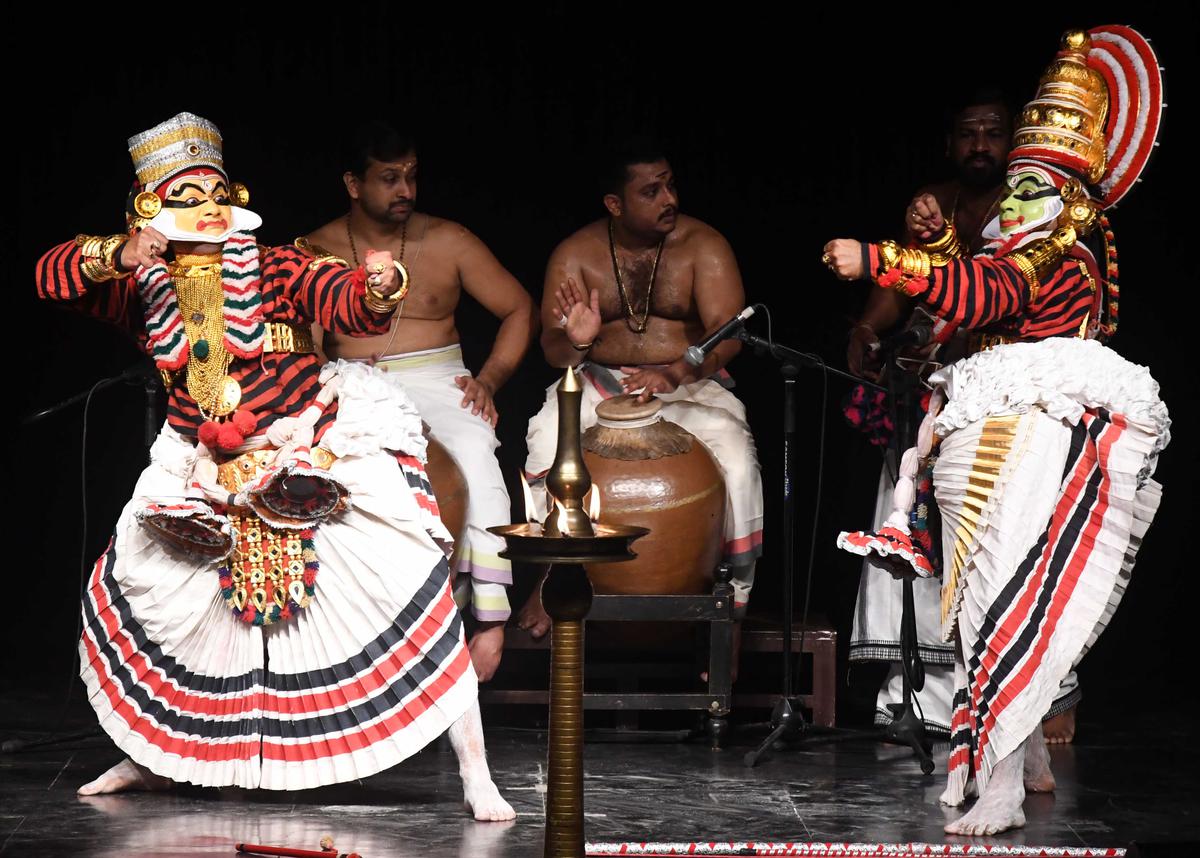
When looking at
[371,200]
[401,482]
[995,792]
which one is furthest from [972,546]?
[371,200]

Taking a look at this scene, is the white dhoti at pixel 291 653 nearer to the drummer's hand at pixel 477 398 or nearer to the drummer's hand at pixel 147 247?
the drummer's hand at pixel 147 247

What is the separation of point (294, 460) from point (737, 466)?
1857mm

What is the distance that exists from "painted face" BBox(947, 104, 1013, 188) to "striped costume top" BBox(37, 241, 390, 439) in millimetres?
2133

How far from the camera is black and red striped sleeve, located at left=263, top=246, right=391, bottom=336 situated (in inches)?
196

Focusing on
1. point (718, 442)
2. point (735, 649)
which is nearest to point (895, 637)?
point (735, 649)

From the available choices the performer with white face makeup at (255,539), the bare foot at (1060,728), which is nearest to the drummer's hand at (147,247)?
the performer with white face makeup at (255,539)

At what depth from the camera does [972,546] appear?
4.87 meters

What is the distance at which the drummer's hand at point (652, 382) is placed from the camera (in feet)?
20.0

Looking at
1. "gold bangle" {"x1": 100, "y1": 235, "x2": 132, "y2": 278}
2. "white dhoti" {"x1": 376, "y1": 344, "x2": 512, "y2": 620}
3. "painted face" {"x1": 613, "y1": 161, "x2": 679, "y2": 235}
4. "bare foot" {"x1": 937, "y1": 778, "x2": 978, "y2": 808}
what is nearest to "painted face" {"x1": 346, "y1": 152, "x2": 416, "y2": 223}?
"white dhoti" {"x1": 376, "y1": 344, "x2": 512, "y2": 620}

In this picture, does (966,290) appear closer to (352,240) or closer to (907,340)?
(907,340)

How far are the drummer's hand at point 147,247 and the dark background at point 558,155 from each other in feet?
6.92

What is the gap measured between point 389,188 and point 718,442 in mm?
1363

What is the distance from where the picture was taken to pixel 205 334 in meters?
5.05

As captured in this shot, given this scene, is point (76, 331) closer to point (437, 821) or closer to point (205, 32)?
point (205, 32)
